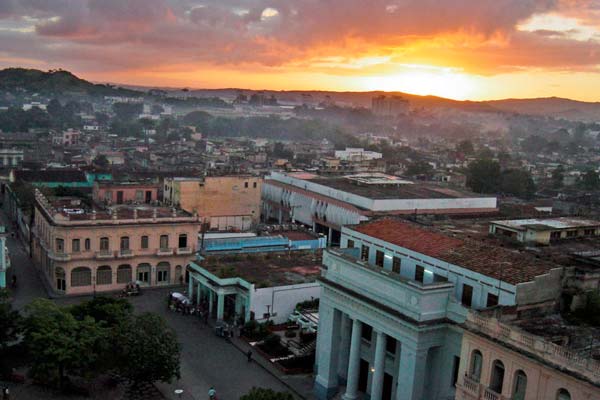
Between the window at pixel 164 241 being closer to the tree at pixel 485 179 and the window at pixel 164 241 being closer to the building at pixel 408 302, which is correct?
the building at pixel 408 302

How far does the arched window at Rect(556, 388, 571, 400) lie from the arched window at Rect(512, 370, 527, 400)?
1096mm

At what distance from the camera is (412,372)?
24156 mm

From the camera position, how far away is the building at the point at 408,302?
78.4 ft

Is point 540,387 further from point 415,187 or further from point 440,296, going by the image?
point 415,187

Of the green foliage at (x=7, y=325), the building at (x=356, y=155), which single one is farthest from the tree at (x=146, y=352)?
the building at (x=356, y=155)

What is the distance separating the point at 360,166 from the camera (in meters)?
104

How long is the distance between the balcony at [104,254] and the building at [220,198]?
16.5 m

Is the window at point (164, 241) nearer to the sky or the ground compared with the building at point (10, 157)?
nearer to the sky

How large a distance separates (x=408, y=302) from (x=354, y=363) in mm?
4422

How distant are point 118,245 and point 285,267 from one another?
37.4 ft

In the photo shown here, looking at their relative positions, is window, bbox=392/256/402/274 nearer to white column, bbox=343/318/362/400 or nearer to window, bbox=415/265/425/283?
window, bbox=415/265/425/283

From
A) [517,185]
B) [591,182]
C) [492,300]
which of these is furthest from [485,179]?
[492,300]

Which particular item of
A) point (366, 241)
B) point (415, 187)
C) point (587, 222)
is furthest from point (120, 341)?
point (415, 187)

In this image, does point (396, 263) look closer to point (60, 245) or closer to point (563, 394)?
point (563, 394)
